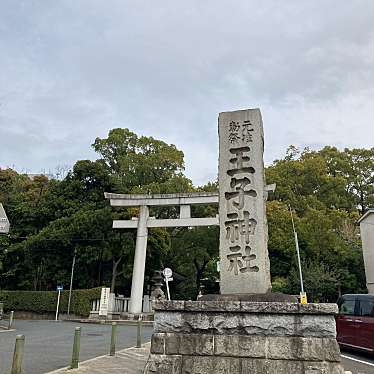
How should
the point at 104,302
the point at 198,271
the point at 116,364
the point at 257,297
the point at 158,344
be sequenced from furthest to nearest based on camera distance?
1. the point at 198,271
2. the point at 104,302
3. the point at 116,364
4. the point at 257,297
5. the point at 158,344

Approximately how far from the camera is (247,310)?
17.1 ft

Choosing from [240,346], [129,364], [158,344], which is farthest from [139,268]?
[240,346]

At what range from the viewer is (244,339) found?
5184 millimetres

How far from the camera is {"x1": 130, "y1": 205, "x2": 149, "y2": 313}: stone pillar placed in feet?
69.4

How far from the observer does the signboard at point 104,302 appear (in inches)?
896

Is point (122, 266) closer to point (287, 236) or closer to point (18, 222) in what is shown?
point (18, 222)

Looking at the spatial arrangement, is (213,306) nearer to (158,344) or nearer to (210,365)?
(210,365)

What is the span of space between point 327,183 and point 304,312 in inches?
1245

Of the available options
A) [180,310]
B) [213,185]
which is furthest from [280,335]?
[213,185]

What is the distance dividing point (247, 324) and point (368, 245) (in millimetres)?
25526

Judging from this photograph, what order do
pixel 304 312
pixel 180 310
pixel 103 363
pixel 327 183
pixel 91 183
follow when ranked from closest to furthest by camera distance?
pixel 304 312, pixel 180 310, pixel 103 363, pixel 91 183, pixel 327 183

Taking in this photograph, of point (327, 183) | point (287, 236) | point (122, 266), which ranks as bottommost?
point (122, 266)

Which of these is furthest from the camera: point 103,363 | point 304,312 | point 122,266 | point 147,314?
point 122,266

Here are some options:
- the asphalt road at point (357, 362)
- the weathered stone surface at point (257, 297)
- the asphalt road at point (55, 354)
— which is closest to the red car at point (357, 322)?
the asphalt road at point (357, 362)
